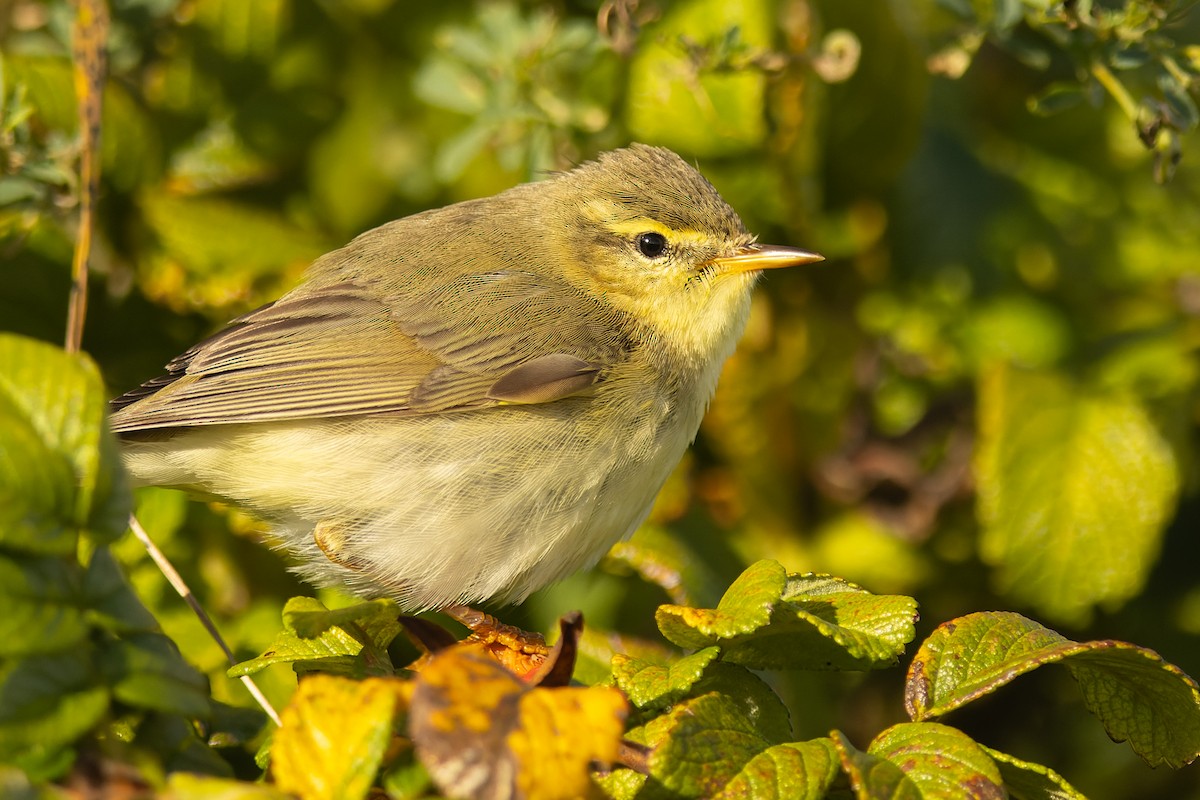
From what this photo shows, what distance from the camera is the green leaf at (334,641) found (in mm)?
1629

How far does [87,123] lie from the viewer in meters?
2.74

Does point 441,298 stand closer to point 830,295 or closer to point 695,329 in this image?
point 695,329

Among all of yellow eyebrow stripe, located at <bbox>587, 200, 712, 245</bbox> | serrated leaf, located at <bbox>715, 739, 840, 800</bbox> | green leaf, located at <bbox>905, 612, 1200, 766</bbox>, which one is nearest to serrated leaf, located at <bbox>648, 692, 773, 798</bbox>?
serrated leaf, located at <bbox>715, 739, 840, 800</bbox>

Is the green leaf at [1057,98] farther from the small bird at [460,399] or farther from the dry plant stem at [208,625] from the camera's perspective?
the dry plant stem at [208,625]

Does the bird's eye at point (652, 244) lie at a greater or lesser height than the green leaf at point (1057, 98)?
lesser

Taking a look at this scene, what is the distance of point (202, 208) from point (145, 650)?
2176 millimetres

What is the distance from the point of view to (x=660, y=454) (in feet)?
9.00

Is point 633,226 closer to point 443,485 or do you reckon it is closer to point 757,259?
point 757,259

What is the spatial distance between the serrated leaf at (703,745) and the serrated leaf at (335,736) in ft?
1.04

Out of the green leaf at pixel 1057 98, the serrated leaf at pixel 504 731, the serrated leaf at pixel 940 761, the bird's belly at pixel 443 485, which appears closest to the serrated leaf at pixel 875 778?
the serrated leaf at pixel 940 761

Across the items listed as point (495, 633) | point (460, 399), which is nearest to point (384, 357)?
point (460, 399)

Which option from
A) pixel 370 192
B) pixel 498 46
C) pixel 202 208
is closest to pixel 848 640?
pixel 498 46

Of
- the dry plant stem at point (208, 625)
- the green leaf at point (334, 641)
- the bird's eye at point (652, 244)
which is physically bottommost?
the dry plant stem at point (208, 625)

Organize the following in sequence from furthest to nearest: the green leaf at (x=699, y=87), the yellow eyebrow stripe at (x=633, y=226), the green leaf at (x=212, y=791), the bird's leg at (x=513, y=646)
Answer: the green leaf at (x=699, y=87) → the yellow eyebrow stripe at (x=633, y=226) → the bird's leg at (x=513, y=646) → the green leaf at (x=212, y=791)
